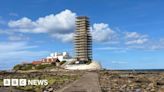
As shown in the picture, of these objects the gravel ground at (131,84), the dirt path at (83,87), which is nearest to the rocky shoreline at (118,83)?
the gravel ground at (131,84)

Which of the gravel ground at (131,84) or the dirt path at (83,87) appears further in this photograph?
the gravel ground at (131,84)

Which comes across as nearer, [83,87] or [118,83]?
[83,87]

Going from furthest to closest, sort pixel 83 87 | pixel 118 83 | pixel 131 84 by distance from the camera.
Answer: pixel 118 83 < pixel 131 84 < pixel 83 87

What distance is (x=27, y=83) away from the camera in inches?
2112

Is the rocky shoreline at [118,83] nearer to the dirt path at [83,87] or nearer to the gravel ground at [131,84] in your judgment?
the gravel ground at [131,84]

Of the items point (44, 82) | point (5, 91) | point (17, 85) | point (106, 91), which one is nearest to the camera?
point (106, 91)

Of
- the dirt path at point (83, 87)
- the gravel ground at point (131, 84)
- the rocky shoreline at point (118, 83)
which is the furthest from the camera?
the rocky shoreline at point (118, 83)

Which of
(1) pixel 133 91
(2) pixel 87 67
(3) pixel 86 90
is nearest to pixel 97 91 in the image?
(3) pixel 86 90

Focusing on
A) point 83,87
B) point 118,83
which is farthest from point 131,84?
point 83,87

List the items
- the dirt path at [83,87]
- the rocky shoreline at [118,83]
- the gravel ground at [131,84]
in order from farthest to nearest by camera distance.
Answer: the rocky shoreline at [118,83]
the gravel ground at [131,84]
the dirt path at [83,87]

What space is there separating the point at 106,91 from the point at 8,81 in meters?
18.8

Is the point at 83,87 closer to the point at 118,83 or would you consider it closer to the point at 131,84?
the point at 131,84

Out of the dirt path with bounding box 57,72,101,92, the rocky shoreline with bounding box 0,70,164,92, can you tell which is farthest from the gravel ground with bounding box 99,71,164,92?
the dirt path with bounding box 57,72,101,92

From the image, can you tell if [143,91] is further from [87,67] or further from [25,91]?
[87,67]
